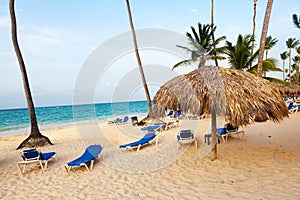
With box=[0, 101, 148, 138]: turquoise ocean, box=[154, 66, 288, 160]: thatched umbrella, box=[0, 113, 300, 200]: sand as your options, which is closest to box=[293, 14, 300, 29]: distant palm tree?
box=[0, 113, 300, 200]: sand

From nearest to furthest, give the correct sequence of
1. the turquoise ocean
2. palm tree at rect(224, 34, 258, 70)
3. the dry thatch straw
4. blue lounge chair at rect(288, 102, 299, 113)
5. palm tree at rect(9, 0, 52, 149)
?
the dry thatch straw → palm tree at rect(9, 0, 52, 149) → palm tree at rect(224, 34, 258, 70) → blue lounge chair at rect(288, 102, 299, 113) → the turquoise ocean

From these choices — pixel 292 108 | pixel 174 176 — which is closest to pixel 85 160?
pixel 174 176

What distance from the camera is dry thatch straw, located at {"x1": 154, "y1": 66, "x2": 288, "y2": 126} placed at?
4.25 metres

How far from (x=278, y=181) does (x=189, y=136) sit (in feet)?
10.1

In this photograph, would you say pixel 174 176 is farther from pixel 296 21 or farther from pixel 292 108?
pixel 296 21

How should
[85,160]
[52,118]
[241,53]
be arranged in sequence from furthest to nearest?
1. [52,118]
2. [241,53]
3. [85,160]

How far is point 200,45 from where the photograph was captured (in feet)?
55.0

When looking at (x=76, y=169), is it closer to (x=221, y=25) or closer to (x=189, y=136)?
(x=189, y=136)

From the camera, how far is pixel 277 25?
14.7 meters

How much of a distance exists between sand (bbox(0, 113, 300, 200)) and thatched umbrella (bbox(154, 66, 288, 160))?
1.13 m

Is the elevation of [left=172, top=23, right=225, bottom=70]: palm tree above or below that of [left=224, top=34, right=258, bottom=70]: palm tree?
above

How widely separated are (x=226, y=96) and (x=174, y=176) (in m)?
2.04

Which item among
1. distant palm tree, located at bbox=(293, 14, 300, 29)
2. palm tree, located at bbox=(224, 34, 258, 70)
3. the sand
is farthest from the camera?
distant palm tree, located at bbox=(293, 14, 300, 29)

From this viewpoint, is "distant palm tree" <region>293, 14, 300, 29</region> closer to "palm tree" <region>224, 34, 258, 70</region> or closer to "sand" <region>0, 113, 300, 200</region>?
"palm tree" <region>224, 34, 258, 70</region>
